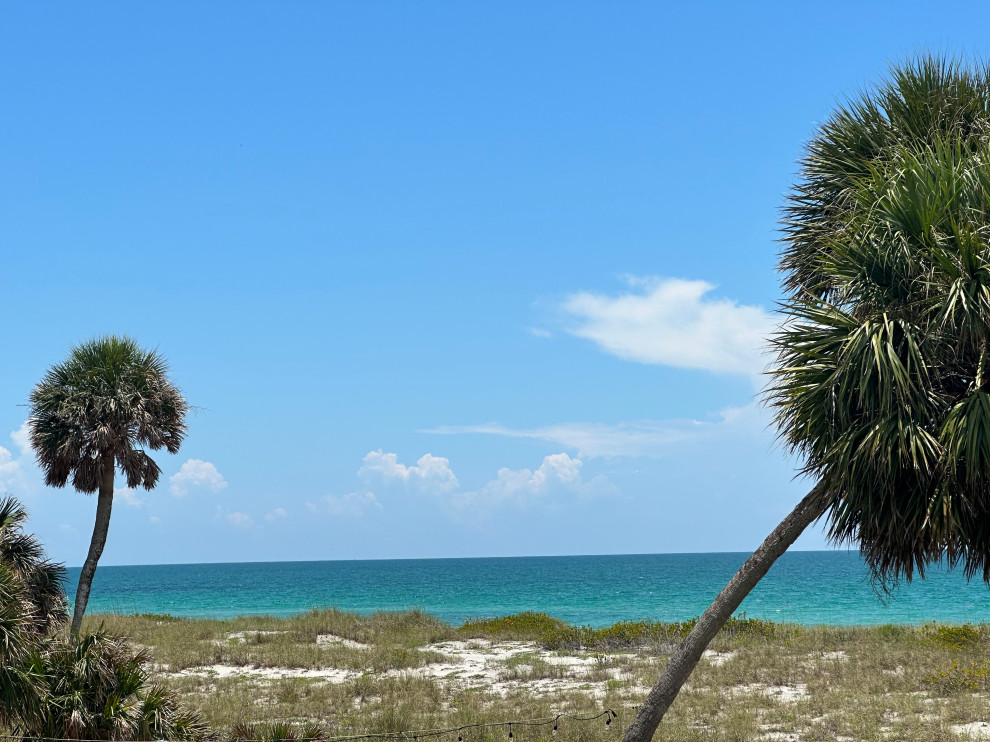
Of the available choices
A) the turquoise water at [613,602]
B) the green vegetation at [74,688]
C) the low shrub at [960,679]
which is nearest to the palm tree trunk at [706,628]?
the green vegetation at [74,688]

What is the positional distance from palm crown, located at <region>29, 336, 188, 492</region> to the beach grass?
5.48 metres

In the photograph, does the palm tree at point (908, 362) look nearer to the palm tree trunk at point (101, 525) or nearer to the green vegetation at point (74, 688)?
the green vegetation at point (74, 688)

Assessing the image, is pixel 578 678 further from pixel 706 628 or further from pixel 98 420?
pixel 98 420

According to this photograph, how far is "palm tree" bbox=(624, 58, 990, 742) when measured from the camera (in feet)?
27.8

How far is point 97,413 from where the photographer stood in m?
21.5

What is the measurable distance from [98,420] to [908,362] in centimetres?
1940

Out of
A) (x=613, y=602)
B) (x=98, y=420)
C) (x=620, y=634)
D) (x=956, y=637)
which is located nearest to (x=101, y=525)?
(x=98, y=420)

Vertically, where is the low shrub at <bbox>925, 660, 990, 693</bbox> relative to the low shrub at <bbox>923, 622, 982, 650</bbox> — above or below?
below

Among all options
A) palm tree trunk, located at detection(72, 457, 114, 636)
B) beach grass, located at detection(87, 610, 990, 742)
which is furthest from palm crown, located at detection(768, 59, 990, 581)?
palm tree trunk, located at detection(72, 457, 114, 636)

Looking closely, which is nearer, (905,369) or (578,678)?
(905,369)

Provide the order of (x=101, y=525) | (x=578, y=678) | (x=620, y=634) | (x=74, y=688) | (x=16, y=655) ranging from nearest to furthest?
(x=16, y=655), (x=74, y=688), (x=578, y=678), (x=101, y=525), (x=620, y=634)

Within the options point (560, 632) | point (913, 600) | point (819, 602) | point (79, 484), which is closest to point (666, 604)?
point (819, 602)

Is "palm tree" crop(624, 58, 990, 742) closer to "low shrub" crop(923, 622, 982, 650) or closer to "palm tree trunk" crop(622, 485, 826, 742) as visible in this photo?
"palm tree trunk" crop(622, 485, 826, 742)

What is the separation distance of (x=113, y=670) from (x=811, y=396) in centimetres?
868
